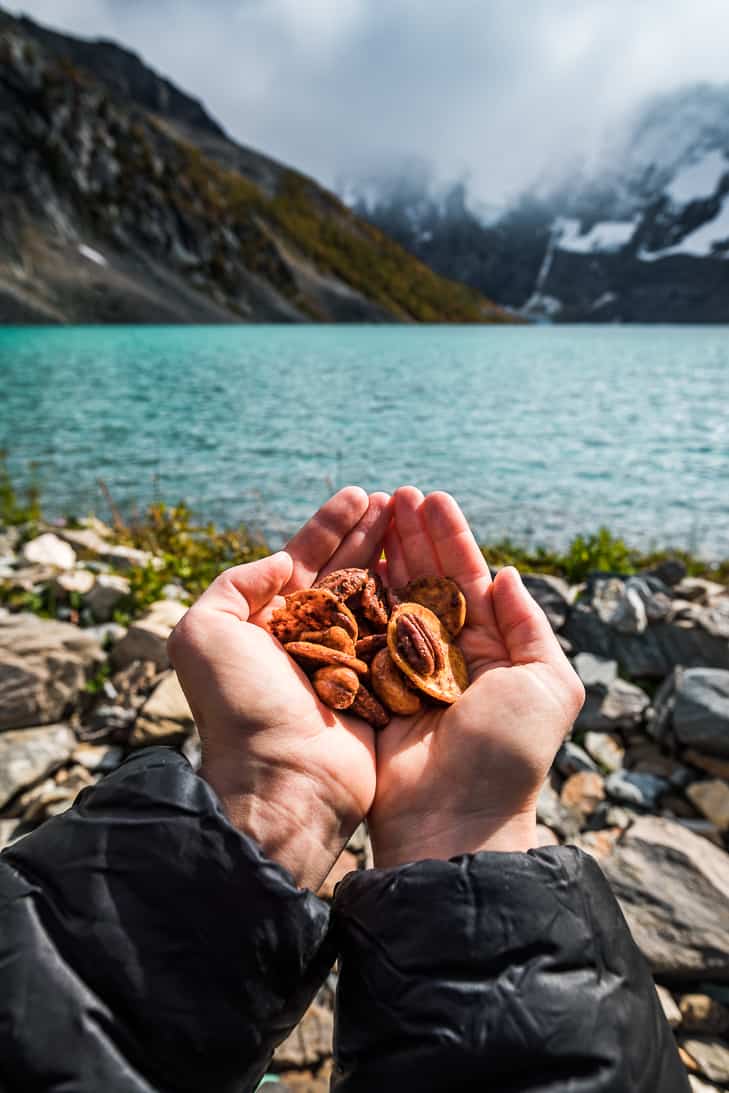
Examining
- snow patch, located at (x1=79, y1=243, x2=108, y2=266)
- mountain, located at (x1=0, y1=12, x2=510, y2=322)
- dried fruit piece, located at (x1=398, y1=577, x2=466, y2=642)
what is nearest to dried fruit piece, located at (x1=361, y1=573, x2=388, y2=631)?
dried fruit piece, located at (x1=398, y1=577, x2=466, y2=642)

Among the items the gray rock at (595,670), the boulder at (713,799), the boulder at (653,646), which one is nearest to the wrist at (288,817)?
the boulder at (713,799)

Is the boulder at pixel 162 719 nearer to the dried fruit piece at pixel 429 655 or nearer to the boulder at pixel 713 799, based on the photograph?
the dried fruit piece at pixel 429 655

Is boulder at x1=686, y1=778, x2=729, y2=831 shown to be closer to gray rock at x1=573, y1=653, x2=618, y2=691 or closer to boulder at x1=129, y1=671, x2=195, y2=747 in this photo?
gray rock at x1=573, y1=653, x2=618, y2=691

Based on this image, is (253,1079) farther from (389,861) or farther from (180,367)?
(180,367)

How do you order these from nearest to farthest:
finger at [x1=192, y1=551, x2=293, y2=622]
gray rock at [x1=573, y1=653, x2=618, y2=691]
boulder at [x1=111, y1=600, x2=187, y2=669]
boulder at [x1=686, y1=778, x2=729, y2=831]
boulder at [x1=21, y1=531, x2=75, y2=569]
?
finger at [x1=192, y1=551, x2=293, y2=622] → boulder at [x1=686, y1=778, x2=729, y2=831] → boulder at [x1=111, y1=600, x2=187, y2=669] → gray rock at [x1=573, y1=653, x2=618, y2=691] → boulder at [x1=21, y1=531, x2=75, y2=569]

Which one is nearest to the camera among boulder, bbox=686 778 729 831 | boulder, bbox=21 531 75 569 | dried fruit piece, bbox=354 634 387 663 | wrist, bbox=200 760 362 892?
wrist, bbox=200 760 362 892

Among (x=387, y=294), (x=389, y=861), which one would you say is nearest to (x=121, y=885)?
(x=389, y=861)
